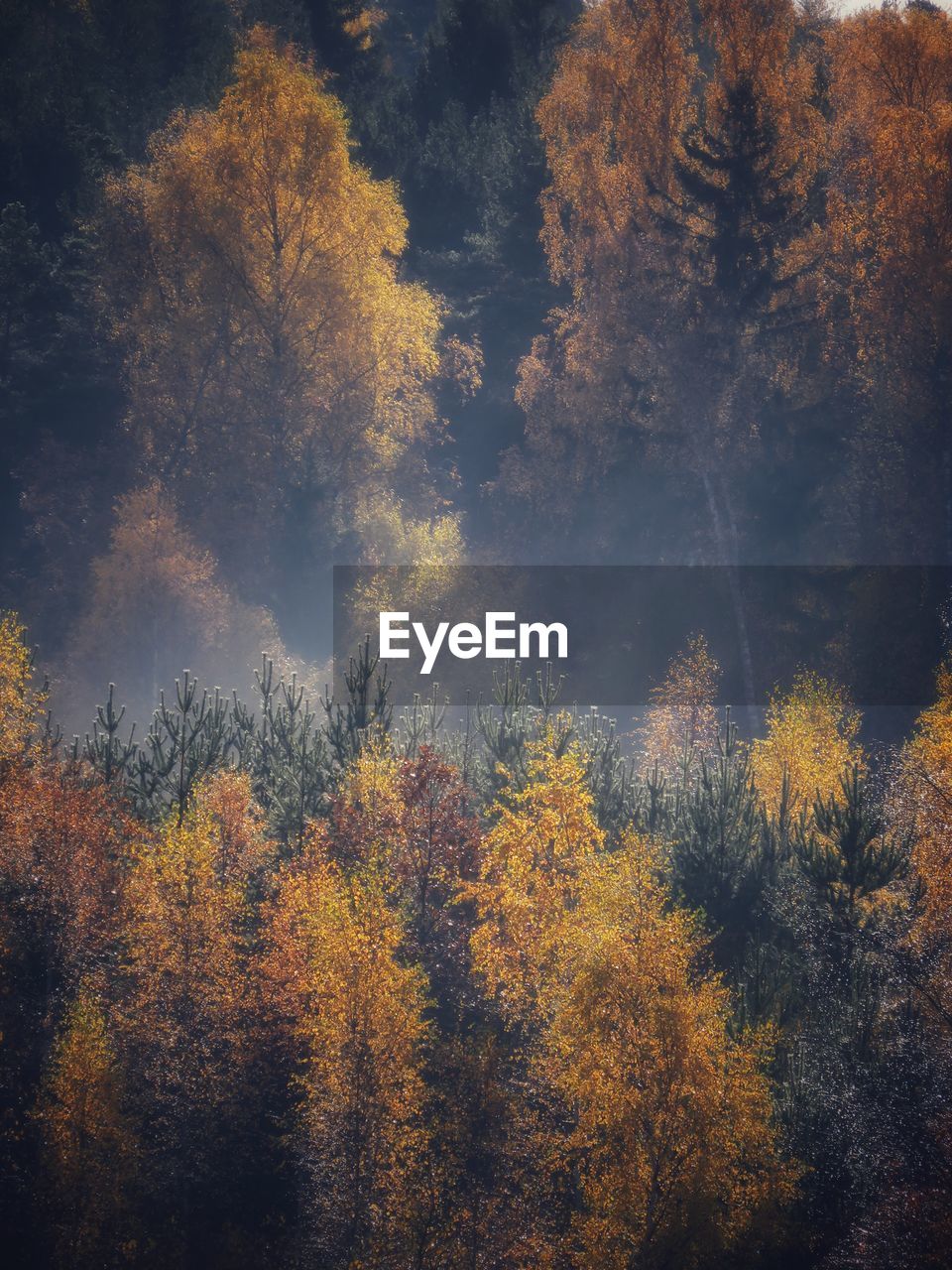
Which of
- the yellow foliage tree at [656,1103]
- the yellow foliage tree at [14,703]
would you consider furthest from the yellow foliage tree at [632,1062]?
the yellow foliage tree at [14,703]

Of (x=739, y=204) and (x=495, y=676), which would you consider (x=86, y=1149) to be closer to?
(x=495, y=676)

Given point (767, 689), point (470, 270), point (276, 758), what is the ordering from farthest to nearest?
point (470, 270) < point (767, 689) < point (276, 758)

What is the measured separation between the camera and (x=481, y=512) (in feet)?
218

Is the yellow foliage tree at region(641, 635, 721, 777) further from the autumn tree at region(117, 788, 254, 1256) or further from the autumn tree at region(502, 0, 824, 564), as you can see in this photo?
the autumn tree at region(117, 788, 254, 1256)

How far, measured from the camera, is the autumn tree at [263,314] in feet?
188

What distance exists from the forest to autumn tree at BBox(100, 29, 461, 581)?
0.72 ft

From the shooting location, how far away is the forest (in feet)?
96.5

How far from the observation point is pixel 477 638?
61.0 m

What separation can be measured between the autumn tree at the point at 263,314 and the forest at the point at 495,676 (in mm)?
220

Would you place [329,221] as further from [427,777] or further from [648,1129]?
[648,1129]

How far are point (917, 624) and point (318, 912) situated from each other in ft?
98.5

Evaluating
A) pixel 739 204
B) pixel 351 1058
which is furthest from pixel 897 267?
pixel 351 1058

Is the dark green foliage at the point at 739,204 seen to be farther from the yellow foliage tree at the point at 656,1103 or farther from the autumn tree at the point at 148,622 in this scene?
the yellow foliage tree at the point at 656,1103

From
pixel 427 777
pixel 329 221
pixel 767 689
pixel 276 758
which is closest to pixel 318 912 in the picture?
pixel 427 777
